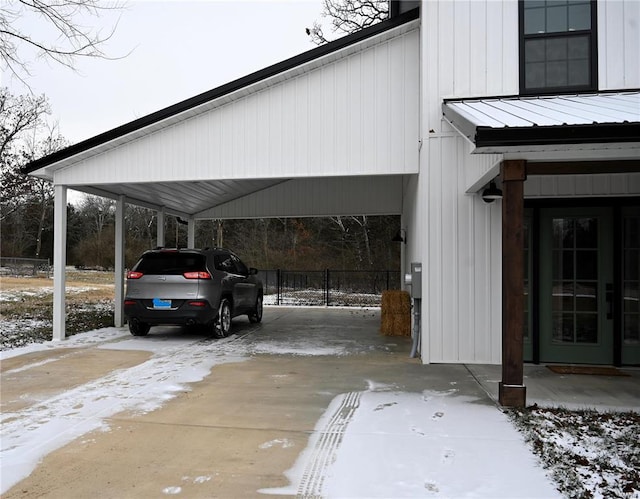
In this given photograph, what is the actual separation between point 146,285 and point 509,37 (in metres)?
6.73

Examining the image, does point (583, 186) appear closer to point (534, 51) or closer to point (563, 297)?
point (563, 297)

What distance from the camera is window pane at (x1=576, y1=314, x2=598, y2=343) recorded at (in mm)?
6383

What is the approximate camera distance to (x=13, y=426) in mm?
4035

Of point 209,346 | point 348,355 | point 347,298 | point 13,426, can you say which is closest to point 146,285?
point 209,346

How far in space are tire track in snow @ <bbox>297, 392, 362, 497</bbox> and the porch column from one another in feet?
4.90

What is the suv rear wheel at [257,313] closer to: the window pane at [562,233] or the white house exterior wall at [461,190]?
the white house exterior wall at [461,190]

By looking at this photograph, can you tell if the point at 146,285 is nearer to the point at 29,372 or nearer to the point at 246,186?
the point at 29,372

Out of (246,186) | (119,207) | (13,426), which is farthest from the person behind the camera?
(246,186)

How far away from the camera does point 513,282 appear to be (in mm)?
4637

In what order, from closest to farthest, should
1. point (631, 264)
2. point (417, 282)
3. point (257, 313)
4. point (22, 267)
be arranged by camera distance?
point (631, 264)
point (417, 282)
point (257, 313)
point (22, 267)

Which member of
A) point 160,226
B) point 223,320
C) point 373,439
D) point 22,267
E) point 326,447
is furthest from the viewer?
point 22,267

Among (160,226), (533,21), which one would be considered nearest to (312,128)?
(533,21)

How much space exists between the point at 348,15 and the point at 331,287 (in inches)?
445

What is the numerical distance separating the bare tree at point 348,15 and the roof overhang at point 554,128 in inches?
603
